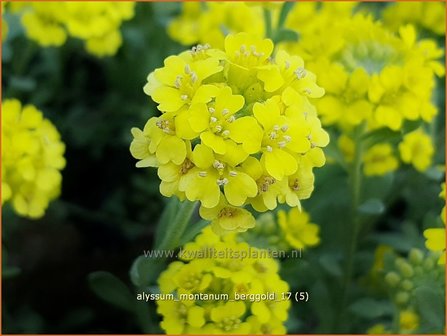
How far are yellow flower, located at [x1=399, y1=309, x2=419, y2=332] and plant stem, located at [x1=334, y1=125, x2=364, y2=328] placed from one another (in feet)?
0.61

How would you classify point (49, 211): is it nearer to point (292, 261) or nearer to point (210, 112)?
point (292, 261)

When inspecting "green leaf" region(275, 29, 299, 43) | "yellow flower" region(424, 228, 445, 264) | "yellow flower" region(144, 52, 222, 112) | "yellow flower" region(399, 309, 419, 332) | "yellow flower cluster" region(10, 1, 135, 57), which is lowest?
"yellow flower" region(399, 309, 419, 332)

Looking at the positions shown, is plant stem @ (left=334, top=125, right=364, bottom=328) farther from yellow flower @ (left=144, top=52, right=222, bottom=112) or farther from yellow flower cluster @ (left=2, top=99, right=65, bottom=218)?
yellow flower cluster @ (left=2, top=99, right=65, bottom=218)

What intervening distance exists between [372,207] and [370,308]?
201 millimetres

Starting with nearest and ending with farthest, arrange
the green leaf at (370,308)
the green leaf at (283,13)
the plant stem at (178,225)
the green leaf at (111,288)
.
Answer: the plant stem at (178,225) < the green leaf at (111,288) < the green leaf at (370,308) < the green leaf at (283,13)

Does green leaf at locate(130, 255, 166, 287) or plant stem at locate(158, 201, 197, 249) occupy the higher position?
plant stem at locate(158, 201, 197, 249)

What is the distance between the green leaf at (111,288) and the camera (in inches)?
50.7

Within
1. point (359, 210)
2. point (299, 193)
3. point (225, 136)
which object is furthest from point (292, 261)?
point (225, 136)

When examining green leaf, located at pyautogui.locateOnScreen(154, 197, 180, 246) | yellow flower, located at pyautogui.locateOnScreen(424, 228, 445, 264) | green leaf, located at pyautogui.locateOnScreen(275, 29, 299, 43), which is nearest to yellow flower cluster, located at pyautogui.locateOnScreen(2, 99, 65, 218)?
green leaf, located at pyautogui.locateOnScreen(154, 197, 180, 246)

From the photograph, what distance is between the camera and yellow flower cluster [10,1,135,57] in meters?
1.60

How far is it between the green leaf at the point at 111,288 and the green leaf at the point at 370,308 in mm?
435

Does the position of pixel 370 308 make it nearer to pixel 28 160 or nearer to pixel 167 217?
pixel 167 217

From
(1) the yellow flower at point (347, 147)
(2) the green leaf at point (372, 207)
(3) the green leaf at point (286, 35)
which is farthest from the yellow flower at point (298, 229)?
(3) the green leaf at point (286, 35)

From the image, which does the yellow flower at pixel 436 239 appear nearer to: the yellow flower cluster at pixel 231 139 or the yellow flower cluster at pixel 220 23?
the yellow flower cluster at pixel 231 139
